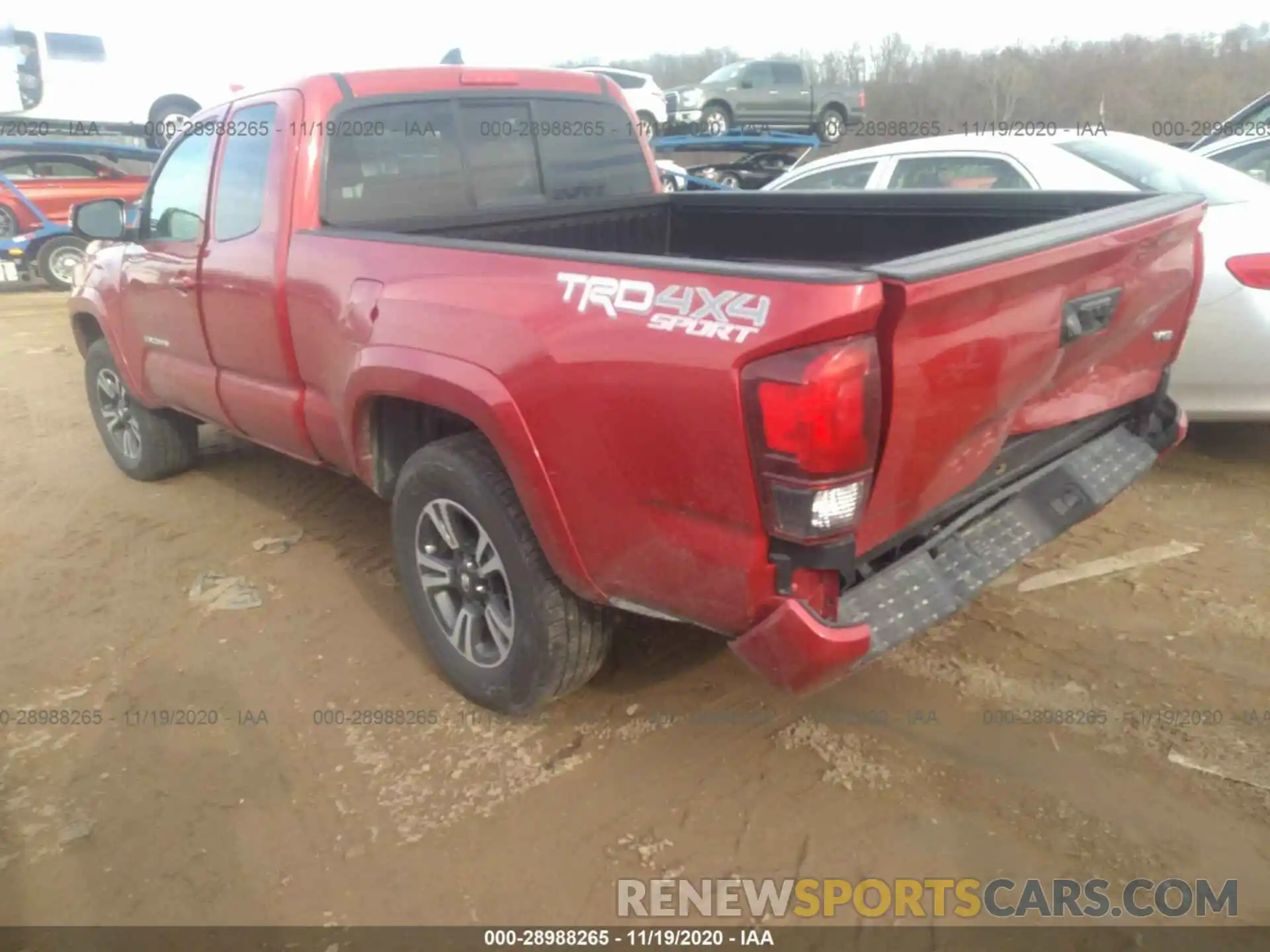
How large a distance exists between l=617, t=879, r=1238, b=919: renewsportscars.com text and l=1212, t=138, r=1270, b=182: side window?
6182 mm

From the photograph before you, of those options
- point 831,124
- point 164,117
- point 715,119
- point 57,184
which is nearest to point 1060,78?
point 831,124

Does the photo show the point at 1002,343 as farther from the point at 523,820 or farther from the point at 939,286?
the point at 523,820

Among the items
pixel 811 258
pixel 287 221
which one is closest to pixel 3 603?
pixel 287 221

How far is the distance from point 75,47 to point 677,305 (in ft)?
54.2

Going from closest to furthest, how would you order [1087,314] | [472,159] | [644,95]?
1. [1087,314]
2. [472,159]
3. [644,95]

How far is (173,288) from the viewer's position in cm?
425

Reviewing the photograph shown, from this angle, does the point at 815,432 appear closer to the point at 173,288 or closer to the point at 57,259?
the point at 173,288

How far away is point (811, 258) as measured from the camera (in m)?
4.16

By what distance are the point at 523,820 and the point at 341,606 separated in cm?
161

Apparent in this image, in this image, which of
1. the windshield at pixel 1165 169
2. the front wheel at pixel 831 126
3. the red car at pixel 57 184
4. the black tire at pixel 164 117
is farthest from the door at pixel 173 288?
the front wheel at pixel 831 126

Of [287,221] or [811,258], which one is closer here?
[287,221]

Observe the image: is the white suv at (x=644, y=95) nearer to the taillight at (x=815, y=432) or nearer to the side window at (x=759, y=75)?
the side window at (x=759, y=75)

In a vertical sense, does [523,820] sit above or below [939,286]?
below

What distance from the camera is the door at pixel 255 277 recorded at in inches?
137
